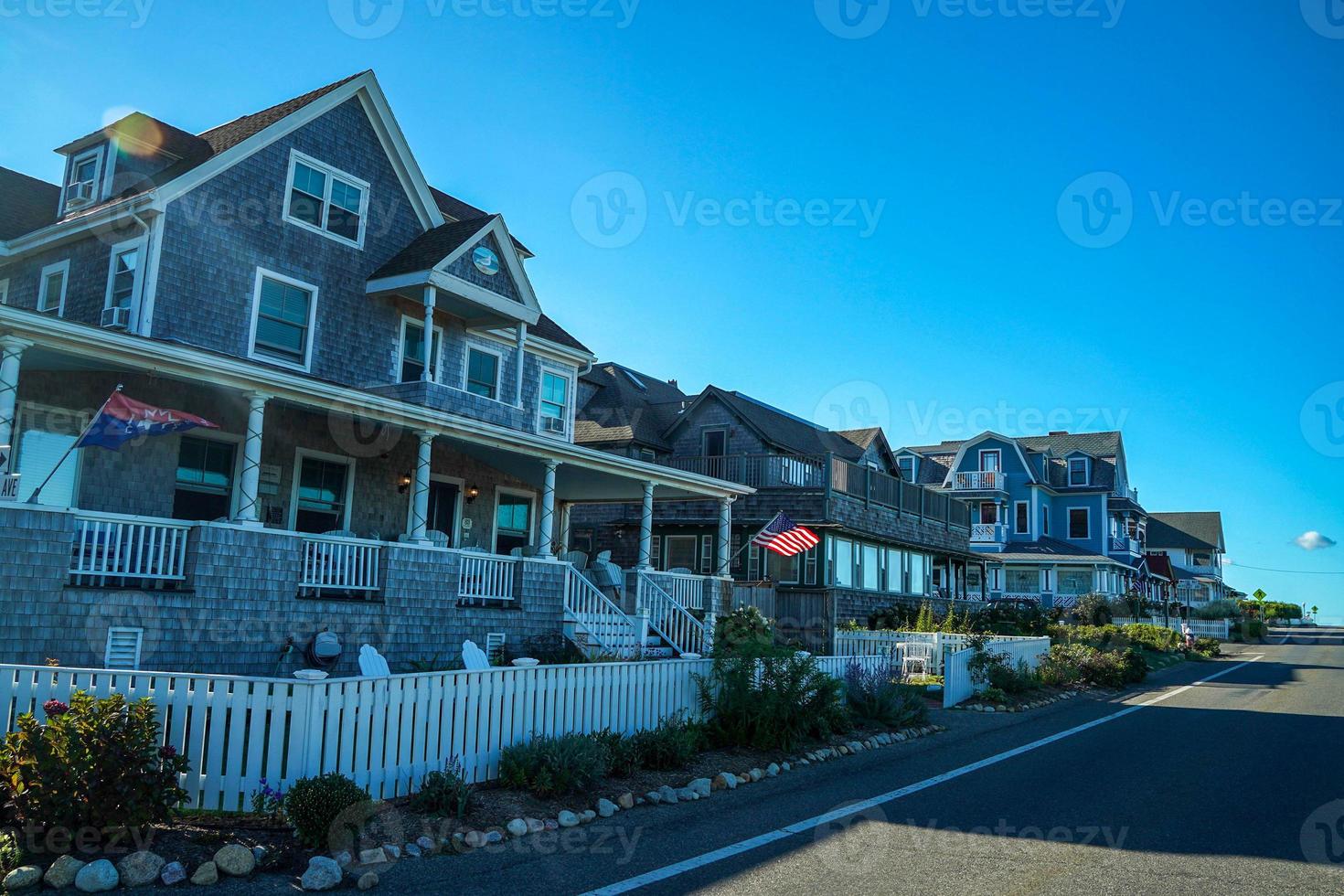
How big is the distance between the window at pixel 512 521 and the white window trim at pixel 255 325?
566cm

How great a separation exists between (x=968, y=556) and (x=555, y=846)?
1397 inches

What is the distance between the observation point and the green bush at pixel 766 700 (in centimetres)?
1245

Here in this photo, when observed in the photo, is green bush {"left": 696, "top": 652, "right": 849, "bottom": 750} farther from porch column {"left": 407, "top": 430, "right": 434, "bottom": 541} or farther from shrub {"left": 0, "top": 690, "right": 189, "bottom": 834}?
shrub {"left": 0, "top": 690, "right": 189, "bottom": 834}

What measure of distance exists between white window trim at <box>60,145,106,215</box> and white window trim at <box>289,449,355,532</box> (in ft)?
19.1

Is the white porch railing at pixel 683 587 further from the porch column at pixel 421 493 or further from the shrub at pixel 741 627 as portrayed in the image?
the porch column at pixel 421 493

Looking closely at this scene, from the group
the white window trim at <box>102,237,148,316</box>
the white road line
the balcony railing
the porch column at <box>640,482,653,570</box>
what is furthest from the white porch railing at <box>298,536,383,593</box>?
the balcony railing

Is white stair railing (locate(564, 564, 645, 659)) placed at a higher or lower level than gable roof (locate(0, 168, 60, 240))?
lower

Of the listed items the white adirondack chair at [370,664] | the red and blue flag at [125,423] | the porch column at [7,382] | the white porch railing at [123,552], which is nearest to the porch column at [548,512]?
the white adirondack chair at [370,664]

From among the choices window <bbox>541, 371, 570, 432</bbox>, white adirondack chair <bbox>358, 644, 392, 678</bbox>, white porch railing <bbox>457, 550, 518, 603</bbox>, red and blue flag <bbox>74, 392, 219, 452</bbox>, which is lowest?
white adirondack chair <bbox>358, 644, 392, 678</bbox>

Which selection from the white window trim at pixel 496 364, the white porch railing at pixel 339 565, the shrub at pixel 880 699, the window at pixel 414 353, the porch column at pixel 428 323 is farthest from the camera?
the white window trim at pixel 496 364

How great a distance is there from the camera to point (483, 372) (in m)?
21.4

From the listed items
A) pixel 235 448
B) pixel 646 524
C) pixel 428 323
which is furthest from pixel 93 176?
pixel 646 524

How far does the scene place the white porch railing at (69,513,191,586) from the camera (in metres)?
11.8

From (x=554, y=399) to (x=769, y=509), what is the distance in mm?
8809
